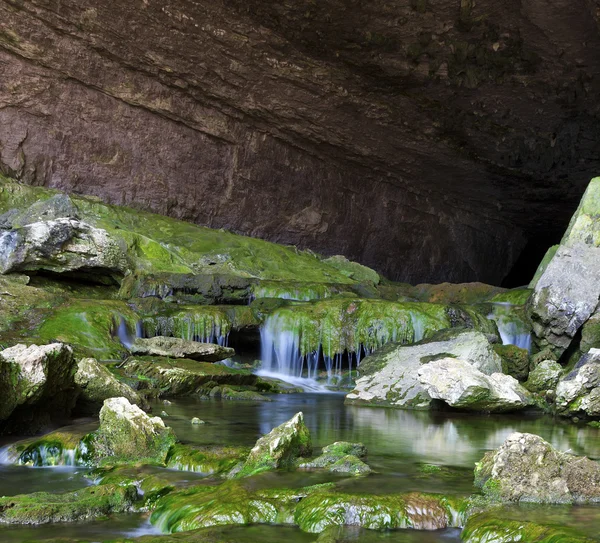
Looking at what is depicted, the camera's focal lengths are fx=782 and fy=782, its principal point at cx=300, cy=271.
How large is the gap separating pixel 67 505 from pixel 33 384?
2681mm

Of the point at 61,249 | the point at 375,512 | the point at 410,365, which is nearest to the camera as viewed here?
the point at 375,512

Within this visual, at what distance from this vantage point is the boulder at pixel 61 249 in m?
16.5

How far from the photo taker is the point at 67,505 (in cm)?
543

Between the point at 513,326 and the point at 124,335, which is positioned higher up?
the point at 513,326

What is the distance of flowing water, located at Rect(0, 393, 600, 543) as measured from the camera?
16.6 ft

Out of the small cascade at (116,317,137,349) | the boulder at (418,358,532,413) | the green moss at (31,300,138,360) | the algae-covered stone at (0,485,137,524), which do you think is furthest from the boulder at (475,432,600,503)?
the small cascade at (116,317,137,349)

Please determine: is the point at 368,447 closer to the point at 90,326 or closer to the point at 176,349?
the point at 176,349

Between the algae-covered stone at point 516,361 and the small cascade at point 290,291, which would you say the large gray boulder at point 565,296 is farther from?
the small cascade at point 290,291

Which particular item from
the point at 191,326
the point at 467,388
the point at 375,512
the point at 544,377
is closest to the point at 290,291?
the point at 191,326

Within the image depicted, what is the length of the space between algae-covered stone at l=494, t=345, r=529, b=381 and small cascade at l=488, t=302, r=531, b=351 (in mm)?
2425

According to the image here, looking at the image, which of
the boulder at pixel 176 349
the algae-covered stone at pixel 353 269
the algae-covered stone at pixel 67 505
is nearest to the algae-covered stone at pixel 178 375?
the boulder at pixel 176 349

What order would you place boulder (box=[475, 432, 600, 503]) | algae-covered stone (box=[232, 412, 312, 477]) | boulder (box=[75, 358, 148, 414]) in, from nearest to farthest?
boulder (box=[475, 432, 600, 503]), algae-covered stone (box=[232, 412, 312, 477]), boulder (box=[75, 358, 148, 414])

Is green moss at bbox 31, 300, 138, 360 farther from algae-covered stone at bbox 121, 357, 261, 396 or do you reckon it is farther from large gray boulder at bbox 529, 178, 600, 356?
large gray boulder at bbox 529, 178, 600, 356

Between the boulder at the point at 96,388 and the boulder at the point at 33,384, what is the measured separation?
0.67 metres
